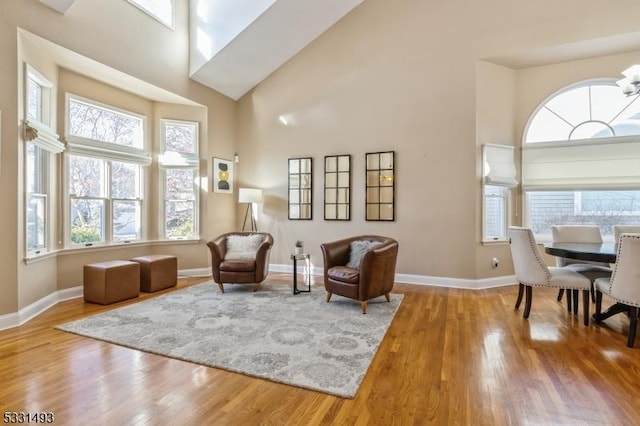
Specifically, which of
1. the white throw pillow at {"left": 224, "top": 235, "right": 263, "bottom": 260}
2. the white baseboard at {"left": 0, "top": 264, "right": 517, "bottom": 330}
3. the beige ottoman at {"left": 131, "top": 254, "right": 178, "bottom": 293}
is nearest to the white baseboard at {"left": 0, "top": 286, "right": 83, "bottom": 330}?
the white baseboard at {"left": 0, "top": 264, "right": 517, "bottom": 330}

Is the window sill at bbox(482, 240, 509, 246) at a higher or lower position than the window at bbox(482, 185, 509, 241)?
lower

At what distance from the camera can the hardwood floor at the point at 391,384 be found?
1.92 metres

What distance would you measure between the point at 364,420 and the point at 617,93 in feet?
19.7

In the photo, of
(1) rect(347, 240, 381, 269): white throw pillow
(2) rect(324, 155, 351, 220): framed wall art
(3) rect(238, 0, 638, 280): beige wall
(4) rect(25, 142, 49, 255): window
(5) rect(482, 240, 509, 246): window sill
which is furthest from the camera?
(2) rect(324, 155, 351, 220): framed wall art

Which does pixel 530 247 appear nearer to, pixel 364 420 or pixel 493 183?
pixel 493 183

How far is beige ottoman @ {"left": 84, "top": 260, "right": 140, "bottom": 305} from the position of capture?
13.6 ft

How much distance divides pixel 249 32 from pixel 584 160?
5.61m

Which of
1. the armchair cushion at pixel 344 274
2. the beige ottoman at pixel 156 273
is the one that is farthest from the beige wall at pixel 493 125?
the beige ottoman at pixel 156 273

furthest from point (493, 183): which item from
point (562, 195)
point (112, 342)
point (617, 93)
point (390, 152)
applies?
point (112, 342)

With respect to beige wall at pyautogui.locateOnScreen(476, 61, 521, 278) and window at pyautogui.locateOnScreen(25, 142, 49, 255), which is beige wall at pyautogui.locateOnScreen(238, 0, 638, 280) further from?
window at pyautogui.locateOnScreen(25, 142, 49, 255)

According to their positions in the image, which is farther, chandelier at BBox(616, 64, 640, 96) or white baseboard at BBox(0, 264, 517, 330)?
→ white baseboard at BBox(0, 264, 517, 330)

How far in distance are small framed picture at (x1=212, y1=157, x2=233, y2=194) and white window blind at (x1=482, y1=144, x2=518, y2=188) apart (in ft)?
14.7

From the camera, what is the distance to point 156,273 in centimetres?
481

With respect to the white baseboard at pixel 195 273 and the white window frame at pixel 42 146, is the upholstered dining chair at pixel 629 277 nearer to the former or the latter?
the white baseboard at pixel 195 273
